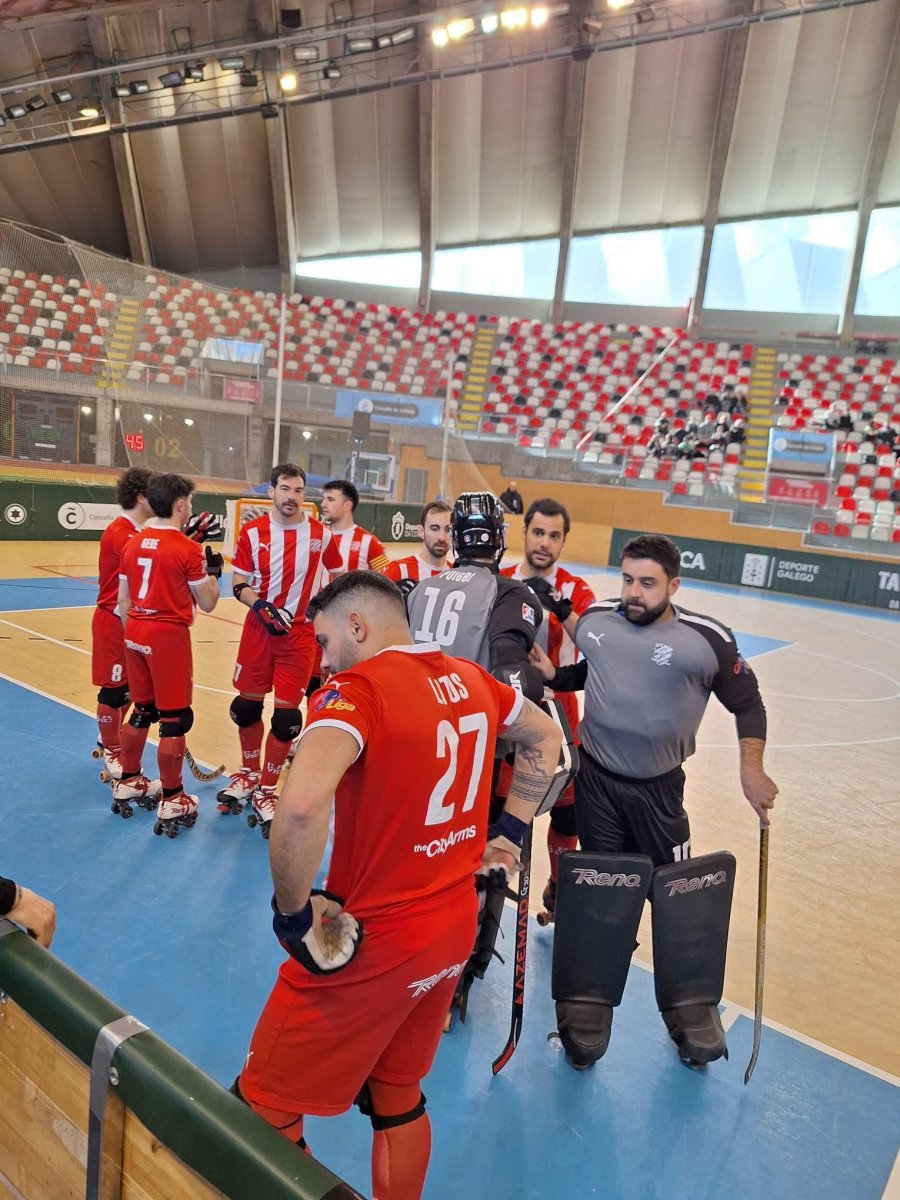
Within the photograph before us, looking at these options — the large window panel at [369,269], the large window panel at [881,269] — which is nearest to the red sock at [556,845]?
the large window panel at [881,269]

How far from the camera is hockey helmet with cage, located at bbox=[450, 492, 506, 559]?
3.49 m

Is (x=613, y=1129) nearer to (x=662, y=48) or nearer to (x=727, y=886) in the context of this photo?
(x=727, y=886)

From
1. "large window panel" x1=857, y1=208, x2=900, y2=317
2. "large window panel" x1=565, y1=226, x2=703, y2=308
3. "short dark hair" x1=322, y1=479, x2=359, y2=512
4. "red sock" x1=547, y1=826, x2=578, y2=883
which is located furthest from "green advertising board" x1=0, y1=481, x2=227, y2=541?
"large window panel" x1=857, y1=208, x2=900, y2=317

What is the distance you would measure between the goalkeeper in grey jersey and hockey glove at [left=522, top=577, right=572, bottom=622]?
621 millimetres

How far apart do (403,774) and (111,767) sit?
4.37 meters

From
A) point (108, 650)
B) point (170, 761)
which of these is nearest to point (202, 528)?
point (108, 650)

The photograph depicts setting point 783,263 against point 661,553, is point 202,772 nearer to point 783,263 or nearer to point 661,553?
point 661,553

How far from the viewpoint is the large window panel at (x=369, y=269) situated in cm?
3189

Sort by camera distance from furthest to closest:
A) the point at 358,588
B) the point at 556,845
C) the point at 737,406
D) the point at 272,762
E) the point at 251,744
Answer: the point at 737,406
the point at 251,744
the point at 272,762
the point at 556,845
the point at 358,588

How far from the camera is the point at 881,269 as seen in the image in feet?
89.8

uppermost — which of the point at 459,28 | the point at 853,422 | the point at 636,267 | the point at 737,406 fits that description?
the point at 459,28

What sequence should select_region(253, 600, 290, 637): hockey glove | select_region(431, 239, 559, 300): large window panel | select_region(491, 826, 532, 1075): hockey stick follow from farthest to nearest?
select_region(431, 239, 559, 300): large window panel < select_region(253, 600, 290, 637): hockey glove < select_region(491, 826, 532, 1075): hockey stick

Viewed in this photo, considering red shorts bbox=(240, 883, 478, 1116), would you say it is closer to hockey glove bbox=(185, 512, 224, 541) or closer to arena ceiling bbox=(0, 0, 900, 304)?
hockey glove bbox=(185, 512, 224, 541)

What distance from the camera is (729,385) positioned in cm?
2892
